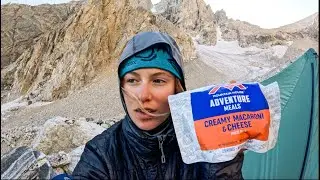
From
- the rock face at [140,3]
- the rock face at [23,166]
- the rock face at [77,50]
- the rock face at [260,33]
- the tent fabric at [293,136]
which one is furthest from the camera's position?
the rock face at [260,33]

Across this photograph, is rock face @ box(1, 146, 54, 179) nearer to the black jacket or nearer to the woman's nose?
the black jacket

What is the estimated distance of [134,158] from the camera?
47.9 inches

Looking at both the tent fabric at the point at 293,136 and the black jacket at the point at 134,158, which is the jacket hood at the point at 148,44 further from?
the tent fabric at the point at 293,136

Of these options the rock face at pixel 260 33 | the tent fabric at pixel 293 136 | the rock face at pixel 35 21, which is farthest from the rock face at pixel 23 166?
the rock face at pixel 260 33

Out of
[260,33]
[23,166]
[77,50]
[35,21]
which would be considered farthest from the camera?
[260,33]

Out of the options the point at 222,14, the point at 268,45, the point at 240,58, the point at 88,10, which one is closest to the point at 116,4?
the point at 88,10

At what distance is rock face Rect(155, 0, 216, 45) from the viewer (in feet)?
79.9

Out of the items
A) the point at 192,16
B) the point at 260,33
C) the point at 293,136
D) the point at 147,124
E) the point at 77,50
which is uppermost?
the point at 192,16

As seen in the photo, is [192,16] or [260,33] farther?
[192,16]

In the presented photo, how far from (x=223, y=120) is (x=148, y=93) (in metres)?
0.25

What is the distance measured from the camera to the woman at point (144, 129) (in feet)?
3.84

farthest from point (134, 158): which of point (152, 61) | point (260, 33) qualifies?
point (260, 33)

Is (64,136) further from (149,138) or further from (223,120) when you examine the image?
(223,120)

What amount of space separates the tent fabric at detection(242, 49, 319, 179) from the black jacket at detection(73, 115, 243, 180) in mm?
1225
